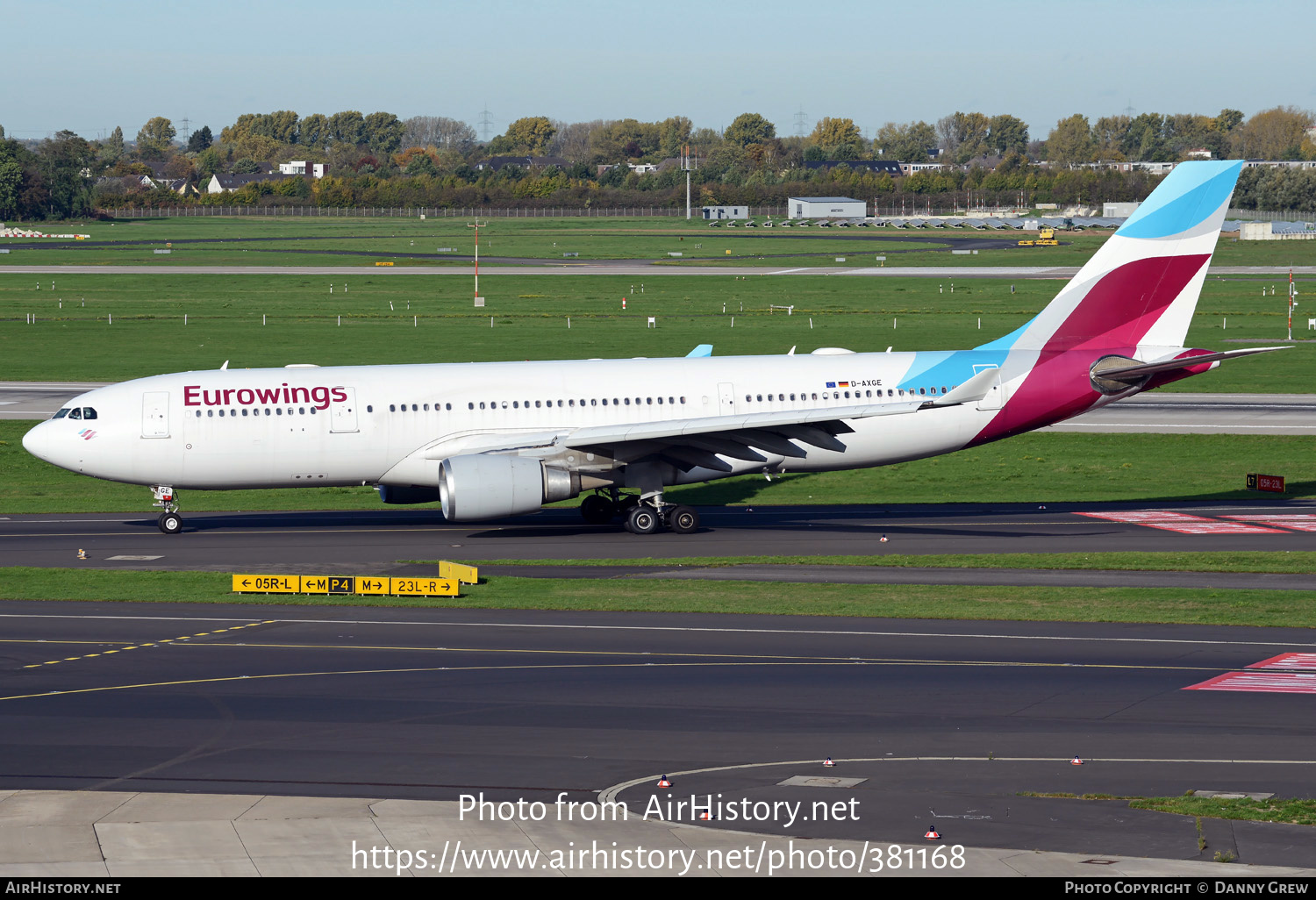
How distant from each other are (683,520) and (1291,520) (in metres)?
17.9

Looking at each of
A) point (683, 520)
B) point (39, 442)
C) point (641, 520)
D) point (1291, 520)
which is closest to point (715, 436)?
point (683, 520)

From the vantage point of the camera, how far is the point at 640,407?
42750 millimetres

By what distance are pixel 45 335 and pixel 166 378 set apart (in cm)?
6554

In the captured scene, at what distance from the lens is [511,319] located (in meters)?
107

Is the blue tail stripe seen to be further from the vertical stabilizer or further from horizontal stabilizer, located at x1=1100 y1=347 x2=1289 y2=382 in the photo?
horizontal stabilizer, located at x1=1100 y1=347 x2=1289 y2=382

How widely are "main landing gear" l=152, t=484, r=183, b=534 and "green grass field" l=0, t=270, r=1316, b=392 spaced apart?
3780cm

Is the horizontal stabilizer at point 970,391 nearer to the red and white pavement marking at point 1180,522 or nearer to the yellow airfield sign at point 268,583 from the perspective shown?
the red and white pavement marking at point 1180,522

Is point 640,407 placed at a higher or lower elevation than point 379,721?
higher

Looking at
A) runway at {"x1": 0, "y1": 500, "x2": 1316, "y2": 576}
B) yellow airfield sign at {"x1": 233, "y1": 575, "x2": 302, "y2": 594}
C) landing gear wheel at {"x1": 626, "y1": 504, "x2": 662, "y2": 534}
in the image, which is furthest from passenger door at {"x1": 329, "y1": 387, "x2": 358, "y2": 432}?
landing gear wheel at {"x1": 626, "y1": 504, "x2": 662, "y2": 534}

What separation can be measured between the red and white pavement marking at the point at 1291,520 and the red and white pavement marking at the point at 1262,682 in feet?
56.8

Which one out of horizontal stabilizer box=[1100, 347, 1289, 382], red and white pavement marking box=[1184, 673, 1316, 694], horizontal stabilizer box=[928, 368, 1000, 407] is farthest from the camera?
horizontal stabilizer box=[1100, 347, 1289, 382]

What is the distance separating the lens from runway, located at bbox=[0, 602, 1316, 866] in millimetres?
19047
